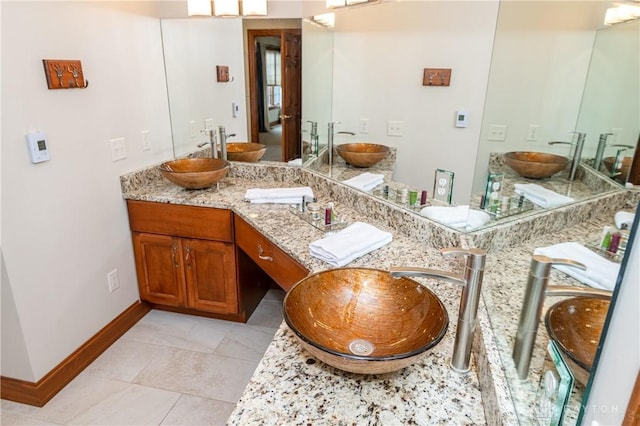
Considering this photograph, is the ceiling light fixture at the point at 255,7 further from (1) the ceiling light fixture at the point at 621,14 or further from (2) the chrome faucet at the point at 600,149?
(2) the chrome faucet at the point at 600,149

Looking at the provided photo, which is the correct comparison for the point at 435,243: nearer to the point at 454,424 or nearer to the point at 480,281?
the point at 480,281

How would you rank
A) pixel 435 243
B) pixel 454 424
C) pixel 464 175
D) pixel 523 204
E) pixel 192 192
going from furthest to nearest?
pixel 192 192
pixel 464 175
pixel 435 243
pixel 523 204
pixel 454 424

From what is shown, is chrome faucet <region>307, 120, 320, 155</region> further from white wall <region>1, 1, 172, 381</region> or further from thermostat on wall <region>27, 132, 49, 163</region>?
thermostat on wall <region>27, 132, 49, 163</region>

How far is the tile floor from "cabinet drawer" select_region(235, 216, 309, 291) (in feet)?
2.05

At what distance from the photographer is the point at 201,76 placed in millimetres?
2811

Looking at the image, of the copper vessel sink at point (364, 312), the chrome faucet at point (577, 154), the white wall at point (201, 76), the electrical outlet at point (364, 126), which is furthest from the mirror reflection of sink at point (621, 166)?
the white wall at point (201, 76)

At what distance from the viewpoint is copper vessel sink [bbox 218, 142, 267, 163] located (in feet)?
9.07

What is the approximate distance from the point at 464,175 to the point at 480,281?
3.28 ft

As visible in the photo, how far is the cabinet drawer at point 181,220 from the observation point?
232 cm

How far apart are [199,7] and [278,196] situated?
4.33ft

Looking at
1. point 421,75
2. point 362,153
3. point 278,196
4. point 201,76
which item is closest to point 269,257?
point 278,196

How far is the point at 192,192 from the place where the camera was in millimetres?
2469

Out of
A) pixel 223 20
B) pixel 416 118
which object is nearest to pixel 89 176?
pixel 223 20

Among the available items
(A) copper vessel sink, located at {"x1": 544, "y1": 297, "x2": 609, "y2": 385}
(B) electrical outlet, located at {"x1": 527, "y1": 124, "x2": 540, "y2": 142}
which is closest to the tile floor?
(A) copper vessel sink, located at {"x1": 544, "y1": 297, "x2": 609, "y2": 385}
